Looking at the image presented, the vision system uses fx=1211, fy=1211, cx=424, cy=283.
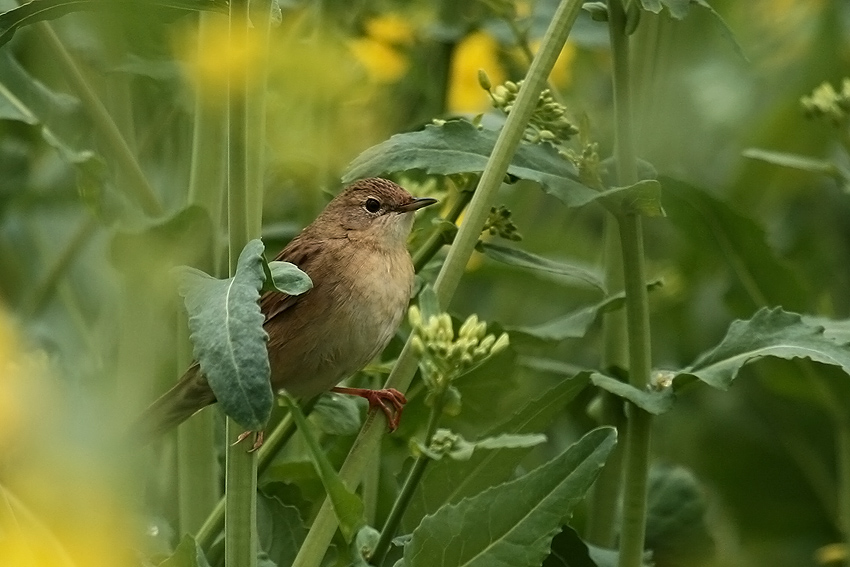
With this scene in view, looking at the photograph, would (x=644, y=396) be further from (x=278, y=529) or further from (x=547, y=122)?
(x=278, y=529)

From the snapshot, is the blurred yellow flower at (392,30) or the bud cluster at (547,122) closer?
the bud cluster at (547,122)

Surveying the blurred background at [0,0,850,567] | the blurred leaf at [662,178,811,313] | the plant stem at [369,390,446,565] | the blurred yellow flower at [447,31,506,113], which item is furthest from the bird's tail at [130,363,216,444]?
the blurred yellow flower at [447,31,506,113]

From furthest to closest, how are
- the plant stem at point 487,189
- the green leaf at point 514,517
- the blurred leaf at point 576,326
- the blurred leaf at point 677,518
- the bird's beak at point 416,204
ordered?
the blurred leaf at point 677,518, the bird's beak at point 416,204, the blurred leaf at point 576,326, the plant stem at point 487,189, the green leaf at point 514,517

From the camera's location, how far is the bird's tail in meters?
2.09

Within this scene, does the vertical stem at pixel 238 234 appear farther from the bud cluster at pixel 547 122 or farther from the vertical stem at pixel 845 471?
the vertical stem at pixel 845 471

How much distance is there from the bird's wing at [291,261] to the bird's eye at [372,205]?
0.78 ft

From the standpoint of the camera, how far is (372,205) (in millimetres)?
2732

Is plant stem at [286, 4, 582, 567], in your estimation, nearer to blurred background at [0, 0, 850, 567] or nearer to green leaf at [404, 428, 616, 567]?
green leaf at [404, 428, 616, 567]

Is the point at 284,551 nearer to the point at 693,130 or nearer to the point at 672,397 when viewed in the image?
the point at 672,397

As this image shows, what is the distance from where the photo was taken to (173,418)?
7.00 ft

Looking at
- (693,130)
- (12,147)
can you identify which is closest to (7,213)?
(12,147)

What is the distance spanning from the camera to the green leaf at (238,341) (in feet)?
4.26

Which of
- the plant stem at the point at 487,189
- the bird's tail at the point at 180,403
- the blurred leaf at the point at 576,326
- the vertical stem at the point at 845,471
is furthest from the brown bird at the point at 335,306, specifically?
the vertical stem at the point at 845,471

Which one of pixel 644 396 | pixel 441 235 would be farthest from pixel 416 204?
pixel 644 396
